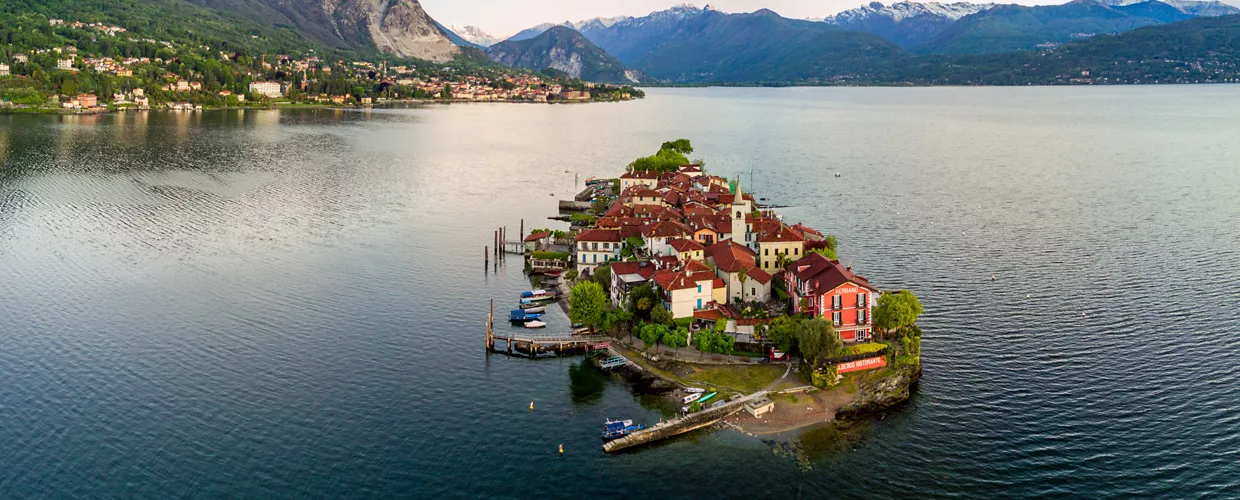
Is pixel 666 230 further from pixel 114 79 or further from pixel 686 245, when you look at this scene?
pixel 114 79

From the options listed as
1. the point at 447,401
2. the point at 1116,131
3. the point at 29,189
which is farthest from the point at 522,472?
the point at 1116,131

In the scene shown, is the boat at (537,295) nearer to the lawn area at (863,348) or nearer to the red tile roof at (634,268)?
the red tile roof at (634,268)

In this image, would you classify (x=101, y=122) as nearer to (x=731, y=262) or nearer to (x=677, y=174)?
(x=677, y=174)

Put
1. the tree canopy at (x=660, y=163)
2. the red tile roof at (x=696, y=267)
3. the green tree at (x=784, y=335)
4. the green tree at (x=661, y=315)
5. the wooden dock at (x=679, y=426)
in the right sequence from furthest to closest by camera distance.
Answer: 1. the tree canopy at (x=660, y=163)
2. the red tile roof at (x=696, y=267)
3. the green tree at (x=661, y=315)
4. the green tree at (x=784, y=335)
5. the wooden dock at (x=679, y=426)

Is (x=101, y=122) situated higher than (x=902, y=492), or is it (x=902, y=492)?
(x=101, y=122)

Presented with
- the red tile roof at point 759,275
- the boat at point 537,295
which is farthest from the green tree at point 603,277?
the red tile roof at point 759,275
